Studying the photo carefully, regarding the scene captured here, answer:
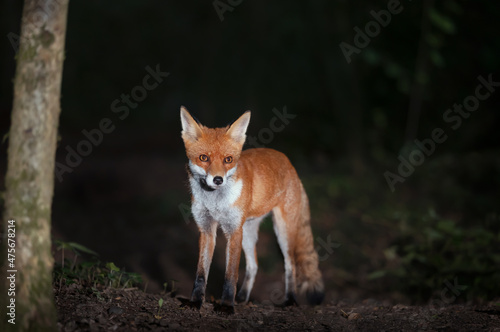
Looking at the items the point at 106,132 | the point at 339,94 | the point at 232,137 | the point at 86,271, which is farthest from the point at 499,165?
the point at 106,132

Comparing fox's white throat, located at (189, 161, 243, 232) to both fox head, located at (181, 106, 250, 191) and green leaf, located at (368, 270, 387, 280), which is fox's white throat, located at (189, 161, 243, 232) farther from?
green leaf, located at (368, 270, 387, 280)

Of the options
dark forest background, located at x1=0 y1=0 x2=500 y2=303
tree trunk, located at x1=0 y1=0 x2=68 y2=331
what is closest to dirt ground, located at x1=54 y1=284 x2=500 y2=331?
tree trunk, located at x1=0 y1=0 x2=68 y2=331

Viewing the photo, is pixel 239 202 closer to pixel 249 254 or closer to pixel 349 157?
pixel 249 254

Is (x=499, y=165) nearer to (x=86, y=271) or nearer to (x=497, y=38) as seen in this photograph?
(x=497, y=38)

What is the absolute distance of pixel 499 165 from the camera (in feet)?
37.9

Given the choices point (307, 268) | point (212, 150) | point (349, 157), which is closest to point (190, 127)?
point (212, 150)

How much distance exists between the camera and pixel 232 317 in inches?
169

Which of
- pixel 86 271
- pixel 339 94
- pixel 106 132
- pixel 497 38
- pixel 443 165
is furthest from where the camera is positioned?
pixel 106 132

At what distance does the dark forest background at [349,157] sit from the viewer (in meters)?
7.71

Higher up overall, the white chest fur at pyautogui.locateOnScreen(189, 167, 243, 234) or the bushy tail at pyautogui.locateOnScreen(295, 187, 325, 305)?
the white chest fur at pyautogui.locateOnScreen(189, 167, 243, 234)

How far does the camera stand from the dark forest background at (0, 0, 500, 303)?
771 cm

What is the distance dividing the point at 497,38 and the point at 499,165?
320cm

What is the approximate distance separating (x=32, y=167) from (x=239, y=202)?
2026 mm

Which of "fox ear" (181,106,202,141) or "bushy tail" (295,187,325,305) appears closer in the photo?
"fox ear" (181,106,202,141)
